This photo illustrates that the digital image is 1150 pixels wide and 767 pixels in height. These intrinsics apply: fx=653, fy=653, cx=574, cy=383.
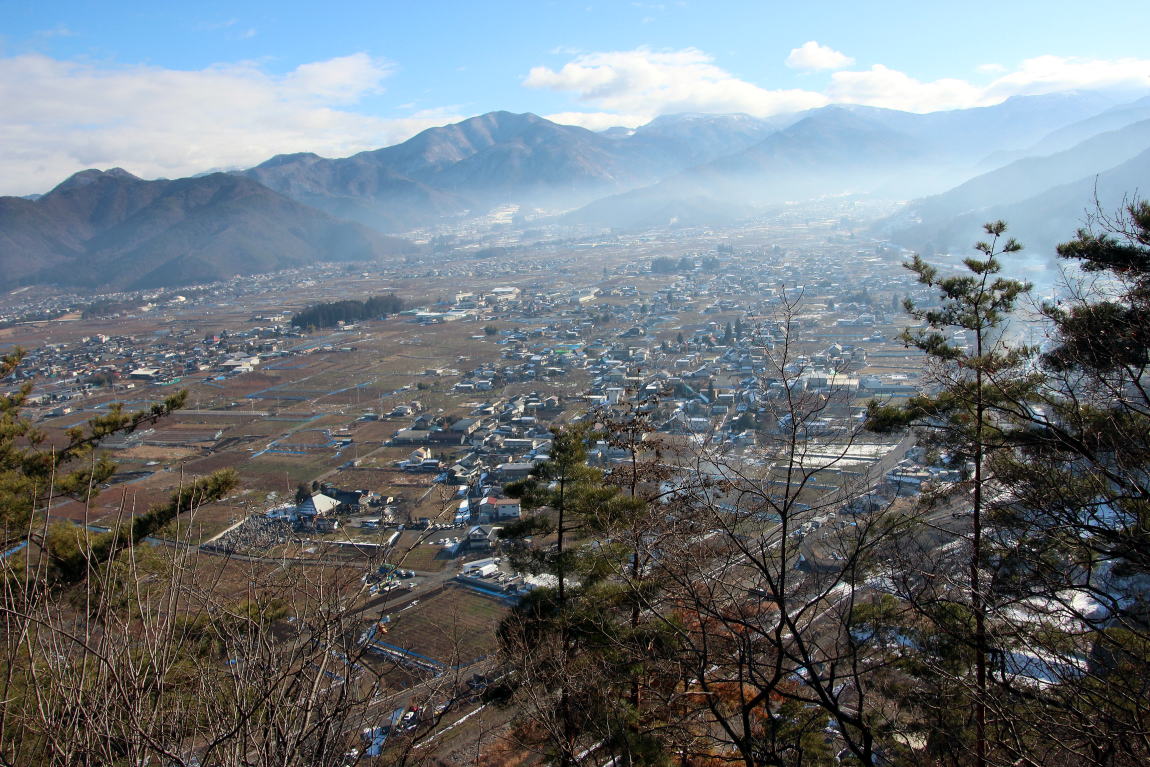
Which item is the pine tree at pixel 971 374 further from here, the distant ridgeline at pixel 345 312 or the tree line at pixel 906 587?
the distant ridgeline at pixel 345 312

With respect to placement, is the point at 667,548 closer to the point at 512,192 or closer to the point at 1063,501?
the point at 1063,501

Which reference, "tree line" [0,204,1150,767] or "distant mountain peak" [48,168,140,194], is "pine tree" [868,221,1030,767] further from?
"distant mountain peak" [48,168,140,194]

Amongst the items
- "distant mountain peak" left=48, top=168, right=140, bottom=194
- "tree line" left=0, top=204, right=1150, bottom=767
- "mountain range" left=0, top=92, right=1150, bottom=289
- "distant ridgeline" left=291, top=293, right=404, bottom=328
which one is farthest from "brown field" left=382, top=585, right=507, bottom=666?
"distant mountain peak" left=48, top=168, right=140, bottom=194

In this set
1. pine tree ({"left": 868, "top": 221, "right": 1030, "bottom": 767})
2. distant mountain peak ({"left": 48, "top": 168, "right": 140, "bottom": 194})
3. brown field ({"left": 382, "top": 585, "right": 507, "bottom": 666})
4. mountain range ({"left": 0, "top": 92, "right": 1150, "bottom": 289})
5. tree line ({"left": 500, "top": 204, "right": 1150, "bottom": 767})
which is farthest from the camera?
distant mountain peak ({"left": 48, "top": 168, "right": 140, "bottom": 194})

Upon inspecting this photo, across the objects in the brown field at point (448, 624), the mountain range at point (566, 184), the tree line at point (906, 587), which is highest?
the mountain range at point (566, 184)

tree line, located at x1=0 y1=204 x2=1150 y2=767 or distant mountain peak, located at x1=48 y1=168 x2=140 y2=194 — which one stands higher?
distant mountain peak, located at x1=48 y1=168 x2=140 y2=194

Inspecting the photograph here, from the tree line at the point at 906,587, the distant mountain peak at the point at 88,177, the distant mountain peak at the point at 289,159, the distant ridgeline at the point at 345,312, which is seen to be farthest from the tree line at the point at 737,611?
the distant mountain peak at the point at 289,159
